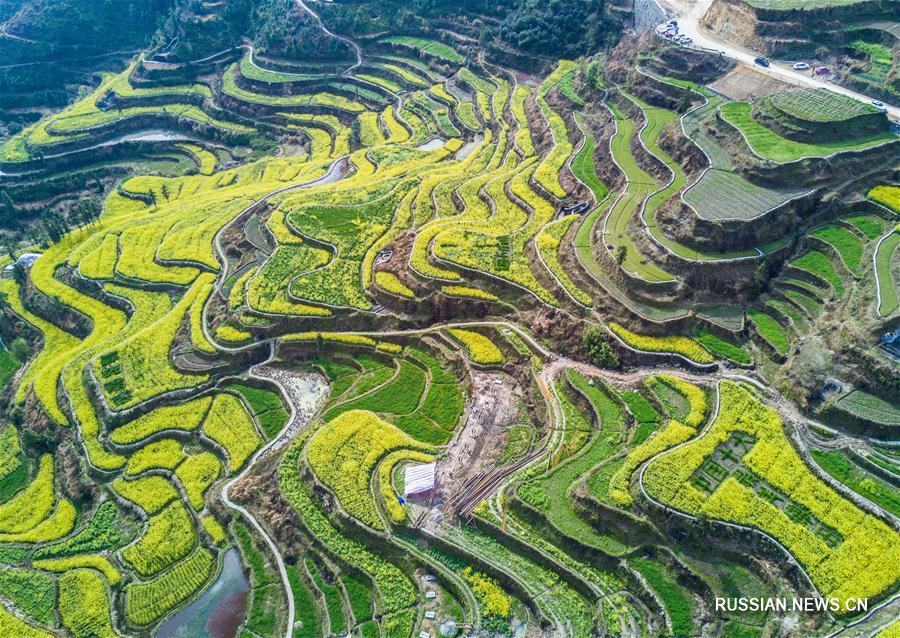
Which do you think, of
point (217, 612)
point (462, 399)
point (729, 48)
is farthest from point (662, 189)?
point (217, 612)

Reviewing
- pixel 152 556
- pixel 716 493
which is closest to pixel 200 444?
pixel 152 556

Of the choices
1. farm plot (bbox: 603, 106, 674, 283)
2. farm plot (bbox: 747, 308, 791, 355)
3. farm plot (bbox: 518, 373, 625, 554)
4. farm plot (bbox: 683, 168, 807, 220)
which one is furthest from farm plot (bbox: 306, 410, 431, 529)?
farm plot (bbox: 683, 168, 807, 220)

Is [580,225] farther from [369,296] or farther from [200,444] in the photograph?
[200,444]

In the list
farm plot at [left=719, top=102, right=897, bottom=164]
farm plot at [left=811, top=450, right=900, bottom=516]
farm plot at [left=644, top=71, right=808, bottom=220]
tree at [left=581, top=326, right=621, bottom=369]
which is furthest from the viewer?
farm plot at [left=719, top=102, right=897, bottom=164]

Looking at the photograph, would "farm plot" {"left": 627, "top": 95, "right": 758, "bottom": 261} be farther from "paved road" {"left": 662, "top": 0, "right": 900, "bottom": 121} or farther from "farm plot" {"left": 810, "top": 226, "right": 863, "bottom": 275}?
"paved road" {"left": 662, "top": 0, "right": 900, "bottom": 121}

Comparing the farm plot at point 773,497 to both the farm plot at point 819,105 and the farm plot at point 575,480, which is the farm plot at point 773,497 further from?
the farm plot at point 819,105

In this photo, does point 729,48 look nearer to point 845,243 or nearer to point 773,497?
point 845,243

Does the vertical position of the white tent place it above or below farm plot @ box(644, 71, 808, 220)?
below
